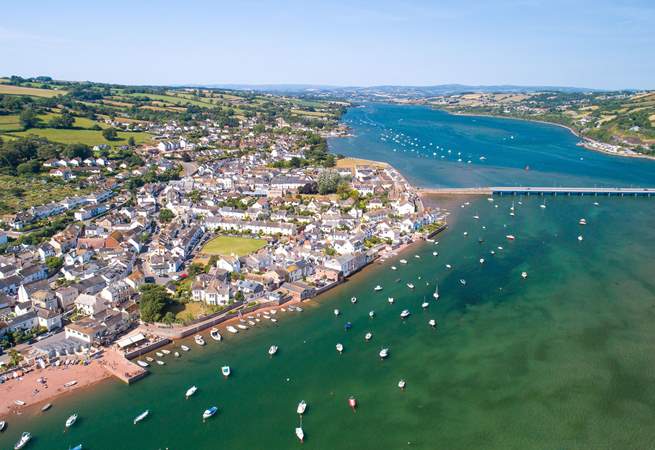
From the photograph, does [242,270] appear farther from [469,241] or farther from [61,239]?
[469,241]

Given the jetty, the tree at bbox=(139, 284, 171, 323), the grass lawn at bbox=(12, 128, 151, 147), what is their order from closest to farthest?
the tree at bbox=(139, 284, 171, 323) → the jetty → the grass lawn at bbox=(12, 128, 151, 147)

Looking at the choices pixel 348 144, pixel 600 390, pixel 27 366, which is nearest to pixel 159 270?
pixel 27 366

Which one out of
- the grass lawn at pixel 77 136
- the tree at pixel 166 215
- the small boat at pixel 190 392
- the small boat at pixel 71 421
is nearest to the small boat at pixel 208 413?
the small boat at pixel 190 392

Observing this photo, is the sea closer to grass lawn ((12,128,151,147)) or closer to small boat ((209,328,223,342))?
small boat ((209,328,223,342))

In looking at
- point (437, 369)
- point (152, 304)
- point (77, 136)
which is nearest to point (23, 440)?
point (152, 304)

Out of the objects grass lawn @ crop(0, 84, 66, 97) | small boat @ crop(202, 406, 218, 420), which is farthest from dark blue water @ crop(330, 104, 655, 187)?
grass lawn @ crop(0, 84, 66, 97)
